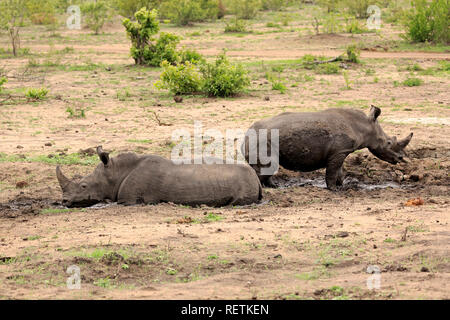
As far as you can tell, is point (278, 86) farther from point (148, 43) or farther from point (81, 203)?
point (81, 203)

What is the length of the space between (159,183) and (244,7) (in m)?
28.2

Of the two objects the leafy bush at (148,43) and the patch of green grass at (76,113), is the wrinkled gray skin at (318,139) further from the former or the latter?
the leafy bush at (148,43)

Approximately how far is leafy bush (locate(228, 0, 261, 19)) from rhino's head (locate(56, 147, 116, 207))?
2733 centimetres

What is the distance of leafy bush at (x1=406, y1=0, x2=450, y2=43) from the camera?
24134 millimetres

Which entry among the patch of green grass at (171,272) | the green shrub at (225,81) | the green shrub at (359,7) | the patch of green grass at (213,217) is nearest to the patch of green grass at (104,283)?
the patch of green grass at (171,272)

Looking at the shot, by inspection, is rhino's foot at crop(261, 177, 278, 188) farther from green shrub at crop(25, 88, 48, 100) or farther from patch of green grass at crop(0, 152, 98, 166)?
green shrub at crop(25, 88, 48, 100)

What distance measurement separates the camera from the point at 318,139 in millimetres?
10734

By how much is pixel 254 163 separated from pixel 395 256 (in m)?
4.06

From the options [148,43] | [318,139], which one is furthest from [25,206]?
[148,43]

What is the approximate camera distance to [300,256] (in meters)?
7.23

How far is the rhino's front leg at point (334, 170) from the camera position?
10.8 m

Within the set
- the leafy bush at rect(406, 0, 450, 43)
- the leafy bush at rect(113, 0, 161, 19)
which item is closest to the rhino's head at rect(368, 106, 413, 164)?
the leafy bush at rect(406, 0, 450, 43)

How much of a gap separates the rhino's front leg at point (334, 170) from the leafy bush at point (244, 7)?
85.8 ft

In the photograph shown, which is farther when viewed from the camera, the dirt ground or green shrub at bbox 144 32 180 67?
green shrub at bbox 144 32 180 67
